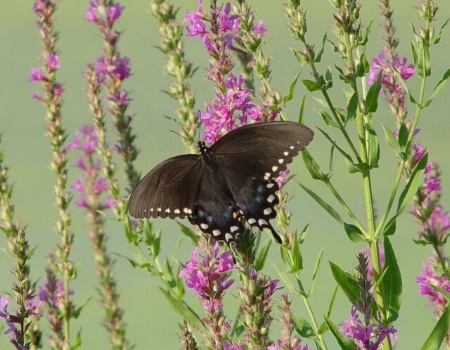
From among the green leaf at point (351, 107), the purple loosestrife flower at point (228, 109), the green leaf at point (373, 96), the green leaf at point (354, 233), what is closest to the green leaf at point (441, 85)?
the green leaf at point (373, 96)

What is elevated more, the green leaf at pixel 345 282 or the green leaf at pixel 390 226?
the green leaf at pixel 390 226

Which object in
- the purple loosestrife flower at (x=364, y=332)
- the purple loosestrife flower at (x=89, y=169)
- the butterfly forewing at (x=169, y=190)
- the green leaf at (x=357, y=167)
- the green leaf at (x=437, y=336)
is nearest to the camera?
the purple loosestrife flower at (x=364, y=332)

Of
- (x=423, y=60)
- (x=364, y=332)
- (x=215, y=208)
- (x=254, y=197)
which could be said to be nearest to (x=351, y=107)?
(x=423, y=60)

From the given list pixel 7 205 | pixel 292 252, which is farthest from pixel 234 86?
pixel 7 205

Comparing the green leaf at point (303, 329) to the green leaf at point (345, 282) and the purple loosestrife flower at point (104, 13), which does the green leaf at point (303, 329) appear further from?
the purple loosestrife flower at point (104, 13)

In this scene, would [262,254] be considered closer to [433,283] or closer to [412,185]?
[412,185]

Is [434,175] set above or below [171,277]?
above

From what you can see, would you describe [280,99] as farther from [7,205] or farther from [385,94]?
[7,205]
